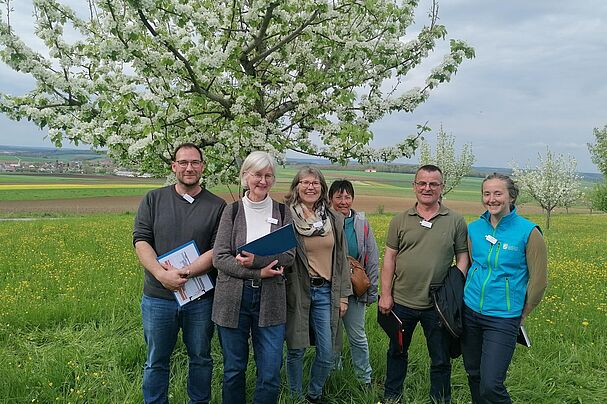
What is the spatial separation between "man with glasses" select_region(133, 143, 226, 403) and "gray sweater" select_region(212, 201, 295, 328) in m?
0.20

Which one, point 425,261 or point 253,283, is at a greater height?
point 425,261

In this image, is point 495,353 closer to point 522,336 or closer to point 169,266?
point 522,336

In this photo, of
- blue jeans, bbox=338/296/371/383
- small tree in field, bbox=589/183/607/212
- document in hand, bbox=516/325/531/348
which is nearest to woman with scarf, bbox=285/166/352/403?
blue jeans, bbox=338/296/371/383

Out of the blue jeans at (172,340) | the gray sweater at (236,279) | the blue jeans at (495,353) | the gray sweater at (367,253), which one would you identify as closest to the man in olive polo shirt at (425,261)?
the gray sweater at (367,253)

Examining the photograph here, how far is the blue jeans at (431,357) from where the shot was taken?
4.43 metres

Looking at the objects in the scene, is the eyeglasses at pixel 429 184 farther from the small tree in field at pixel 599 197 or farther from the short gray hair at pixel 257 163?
the small tree in field at pixel 599 197

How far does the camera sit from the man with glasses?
3.99 metres

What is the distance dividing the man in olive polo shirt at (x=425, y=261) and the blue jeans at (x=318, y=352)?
615 mm

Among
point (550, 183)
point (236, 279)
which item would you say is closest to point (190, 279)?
point (236, 279)

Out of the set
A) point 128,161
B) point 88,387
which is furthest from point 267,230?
point 88,387

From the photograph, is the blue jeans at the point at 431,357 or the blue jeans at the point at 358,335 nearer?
the blue jeans at the point at 431,357

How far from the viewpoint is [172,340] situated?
4.13 meters

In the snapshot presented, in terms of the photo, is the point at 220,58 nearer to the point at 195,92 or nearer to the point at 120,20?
the point at 195,92

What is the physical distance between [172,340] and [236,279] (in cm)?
88
